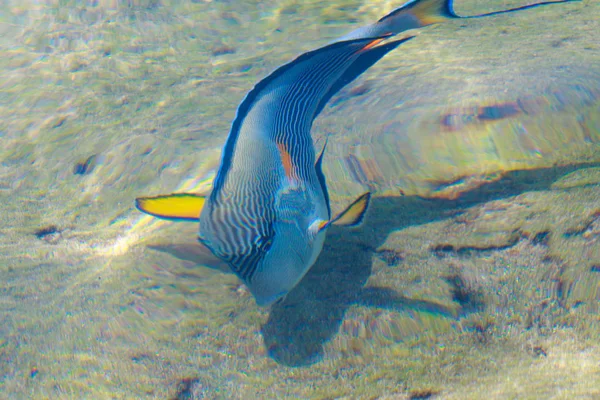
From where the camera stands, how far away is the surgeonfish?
1320mm

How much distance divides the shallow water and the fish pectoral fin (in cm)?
52

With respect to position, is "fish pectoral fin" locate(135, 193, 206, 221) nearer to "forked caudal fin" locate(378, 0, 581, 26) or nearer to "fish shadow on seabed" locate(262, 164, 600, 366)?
"fish shadow on seabed" locate(262, 164, 600, 366)

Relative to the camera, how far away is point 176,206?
5.18ft

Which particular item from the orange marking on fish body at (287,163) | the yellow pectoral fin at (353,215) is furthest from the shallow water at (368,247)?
the orange marking on fish body at (287,163)

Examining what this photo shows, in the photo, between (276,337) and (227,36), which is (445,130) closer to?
(276,337)

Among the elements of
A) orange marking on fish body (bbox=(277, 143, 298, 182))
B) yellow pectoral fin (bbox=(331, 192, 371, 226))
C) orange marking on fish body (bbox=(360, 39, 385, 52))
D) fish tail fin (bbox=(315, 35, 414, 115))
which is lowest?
yellow pectoral fin (bbox=(331, 192, 371, 226))

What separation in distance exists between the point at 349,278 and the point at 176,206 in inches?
32.0

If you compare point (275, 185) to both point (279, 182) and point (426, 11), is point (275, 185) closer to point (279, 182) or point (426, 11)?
point (279, 182)

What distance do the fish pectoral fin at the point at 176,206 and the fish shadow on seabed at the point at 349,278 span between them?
22.1 inches

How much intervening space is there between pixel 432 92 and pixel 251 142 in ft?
4.74

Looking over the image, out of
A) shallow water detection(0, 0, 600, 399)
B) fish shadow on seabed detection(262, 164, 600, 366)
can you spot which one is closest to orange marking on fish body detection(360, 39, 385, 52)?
shallow water detection(0, 0, 600, 399)

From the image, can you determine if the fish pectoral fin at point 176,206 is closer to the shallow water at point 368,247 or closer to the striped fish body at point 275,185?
the striped fish body at point 275,185

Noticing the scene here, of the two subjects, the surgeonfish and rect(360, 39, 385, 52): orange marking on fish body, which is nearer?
the surgeonfish

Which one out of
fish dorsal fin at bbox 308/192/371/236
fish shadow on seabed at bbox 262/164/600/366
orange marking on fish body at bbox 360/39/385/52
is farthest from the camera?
orange marking on fish body at bbox 360/39/385/52
